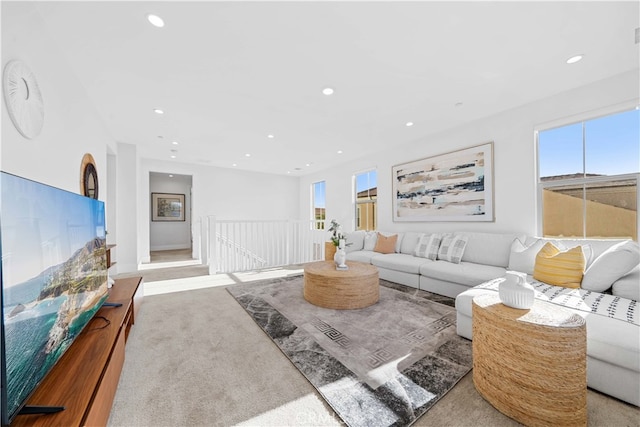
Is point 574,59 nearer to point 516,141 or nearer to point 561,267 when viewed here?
point 516,141

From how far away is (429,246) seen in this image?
12.6 feet

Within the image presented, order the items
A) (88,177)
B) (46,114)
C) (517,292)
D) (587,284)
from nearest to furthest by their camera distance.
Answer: (517,292), (46,114), (587,284), (88,177)

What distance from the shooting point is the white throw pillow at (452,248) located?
137 inches

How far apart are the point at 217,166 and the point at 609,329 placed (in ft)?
24.1

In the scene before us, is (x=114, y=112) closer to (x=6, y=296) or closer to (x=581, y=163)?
A: (x=6, y=296)

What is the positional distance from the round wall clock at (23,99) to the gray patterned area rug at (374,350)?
2.31 metres

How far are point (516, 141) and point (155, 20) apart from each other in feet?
13.7

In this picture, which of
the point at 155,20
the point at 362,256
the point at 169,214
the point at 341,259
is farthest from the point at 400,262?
the point at 169,214

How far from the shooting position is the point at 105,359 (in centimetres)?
126

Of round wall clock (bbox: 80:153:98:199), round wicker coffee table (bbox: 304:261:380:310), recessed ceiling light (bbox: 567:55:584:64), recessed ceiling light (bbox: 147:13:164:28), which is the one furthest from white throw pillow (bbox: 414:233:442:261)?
round wall clock (bbox: 80:153:98:199)

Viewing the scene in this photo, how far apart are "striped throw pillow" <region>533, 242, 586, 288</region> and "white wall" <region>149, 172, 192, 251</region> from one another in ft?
28.6

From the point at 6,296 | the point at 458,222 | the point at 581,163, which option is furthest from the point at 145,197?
the point at 581,163

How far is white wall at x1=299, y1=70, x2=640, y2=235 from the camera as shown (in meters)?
2.65

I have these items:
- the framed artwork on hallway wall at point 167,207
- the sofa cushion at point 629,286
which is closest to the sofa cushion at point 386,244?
the sofa cushion at point 629,286
